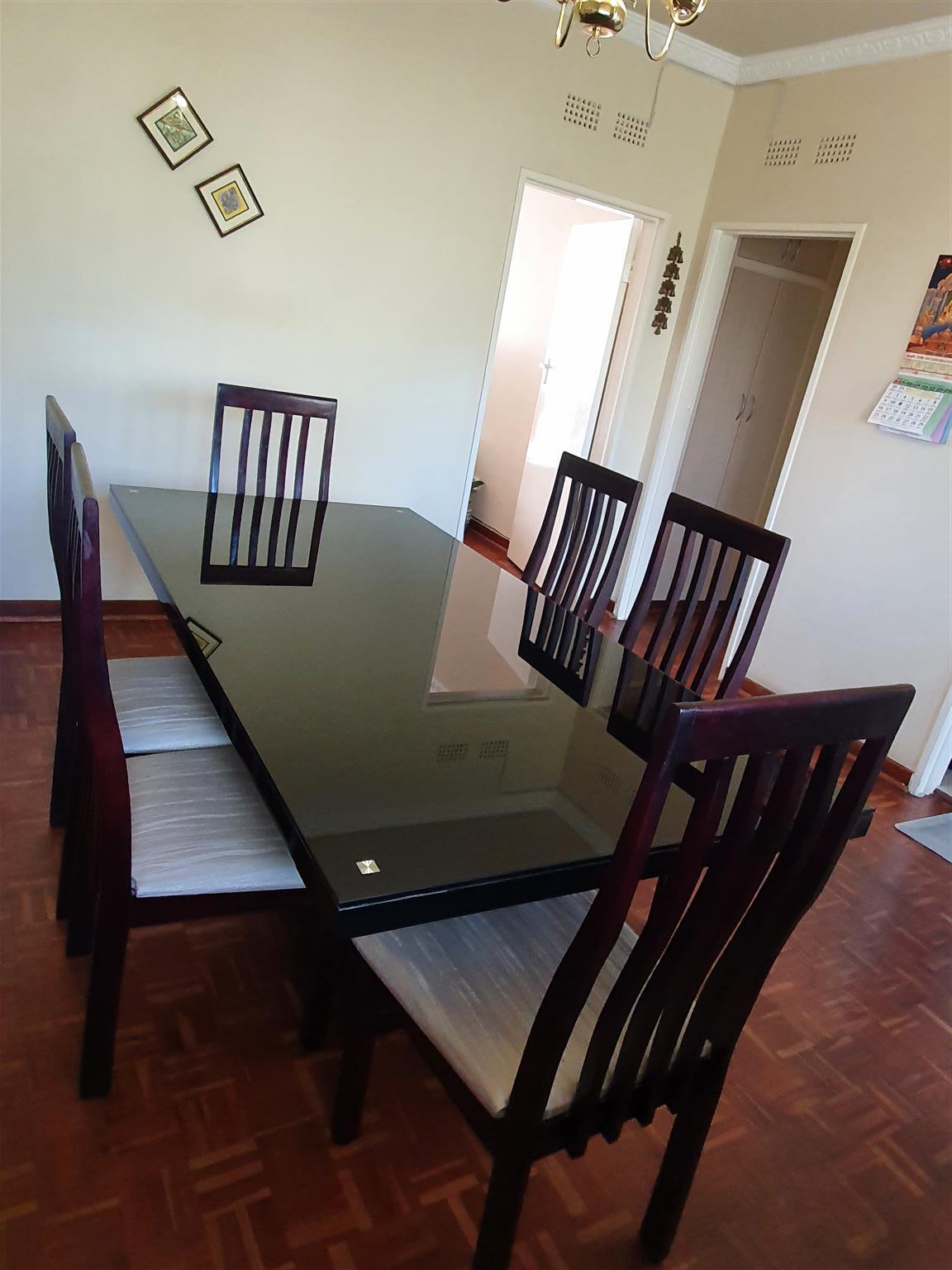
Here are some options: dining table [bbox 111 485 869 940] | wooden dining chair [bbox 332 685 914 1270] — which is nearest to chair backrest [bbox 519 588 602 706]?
dining table [bbox 111 485 869 940]

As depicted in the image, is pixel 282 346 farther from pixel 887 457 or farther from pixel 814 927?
pixel 814 927

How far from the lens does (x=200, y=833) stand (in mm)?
1418

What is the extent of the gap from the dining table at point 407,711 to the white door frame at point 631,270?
1685 mm

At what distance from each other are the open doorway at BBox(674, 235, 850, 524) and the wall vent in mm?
3509

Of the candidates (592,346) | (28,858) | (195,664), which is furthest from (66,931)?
(592,346)

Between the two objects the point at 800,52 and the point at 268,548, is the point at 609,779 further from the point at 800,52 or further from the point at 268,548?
the point at 800,52

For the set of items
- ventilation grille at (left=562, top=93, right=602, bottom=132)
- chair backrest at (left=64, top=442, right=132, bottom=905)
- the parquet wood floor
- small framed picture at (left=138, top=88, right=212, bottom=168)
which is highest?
ventilation grille at (left=562, top=93, right=602, bottom=132)

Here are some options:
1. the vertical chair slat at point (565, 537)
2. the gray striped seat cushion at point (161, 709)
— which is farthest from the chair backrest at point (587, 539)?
the gray striped seat cushion at point (161, 709)

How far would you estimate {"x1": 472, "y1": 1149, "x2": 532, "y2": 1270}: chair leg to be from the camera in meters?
1.08

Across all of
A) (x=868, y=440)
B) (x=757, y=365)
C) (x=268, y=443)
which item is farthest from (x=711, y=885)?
(x=757, y=365)

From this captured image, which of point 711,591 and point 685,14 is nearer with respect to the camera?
point 685,14

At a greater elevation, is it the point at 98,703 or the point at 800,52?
the point at 800,52

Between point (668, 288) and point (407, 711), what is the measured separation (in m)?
3.42

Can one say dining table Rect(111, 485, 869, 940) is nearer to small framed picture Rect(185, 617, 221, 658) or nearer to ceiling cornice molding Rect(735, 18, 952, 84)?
small framed picture Rect(185, 617, 221, 658)
